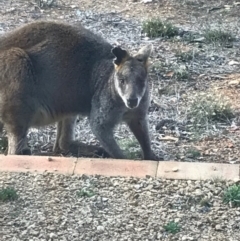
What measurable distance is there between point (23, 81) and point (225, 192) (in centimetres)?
220

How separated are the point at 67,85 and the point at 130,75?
0.67 m

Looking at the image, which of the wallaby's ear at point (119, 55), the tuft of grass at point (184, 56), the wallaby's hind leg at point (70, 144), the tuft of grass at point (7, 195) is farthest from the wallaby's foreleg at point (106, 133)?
the tuft of grass at point (184, 56)

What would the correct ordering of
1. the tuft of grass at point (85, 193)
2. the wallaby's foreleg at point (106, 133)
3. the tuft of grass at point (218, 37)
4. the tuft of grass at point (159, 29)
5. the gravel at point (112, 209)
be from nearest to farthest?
1. the gravel at point (112, 209)
2. the tuft of grass at point (85, 193)
3. the wallaby's foreleg at point (106, 133)
4. the tuft of grass at point (218, 37)
5. the tuft of grass at point (159, 29)

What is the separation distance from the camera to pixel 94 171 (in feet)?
18.5

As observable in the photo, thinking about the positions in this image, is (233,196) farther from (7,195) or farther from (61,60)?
(61,60)

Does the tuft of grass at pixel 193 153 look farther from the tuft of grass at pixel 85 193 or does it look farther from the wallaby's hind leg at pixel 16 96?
the tuft of grass at pixel 85 193

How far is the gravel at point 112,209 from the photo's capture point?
480 centimetres

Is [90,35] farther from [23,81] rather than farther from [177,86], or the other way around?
[177,86]

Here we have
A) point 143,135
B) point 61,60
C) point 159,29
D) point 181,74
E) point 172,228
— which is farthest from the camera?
point 159,29

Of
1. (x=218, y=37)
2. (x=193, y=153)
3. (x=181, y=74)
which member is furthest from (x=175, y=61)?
(x=193, y=153)

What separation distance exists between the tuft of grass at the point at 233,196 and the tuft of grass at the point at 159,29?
4.57m

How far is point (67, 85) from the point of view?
6887 mm

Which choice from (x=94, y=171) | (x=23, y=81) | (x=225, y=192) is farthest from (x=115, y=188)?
(x=23, y=81)

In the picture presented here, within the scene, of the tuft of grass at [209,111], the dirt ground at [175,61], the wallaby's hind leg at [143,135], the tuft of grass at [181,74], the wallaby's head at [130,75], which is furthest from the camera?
the tuft of grass at [181,74]
